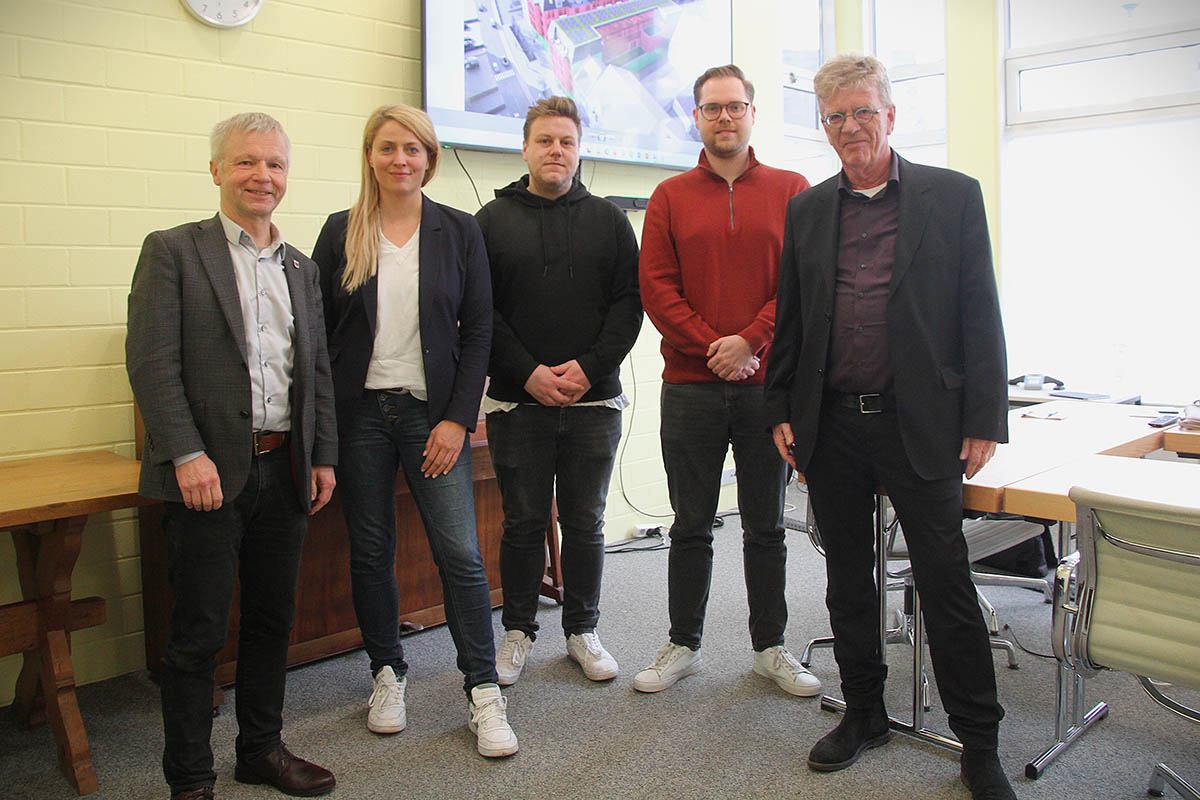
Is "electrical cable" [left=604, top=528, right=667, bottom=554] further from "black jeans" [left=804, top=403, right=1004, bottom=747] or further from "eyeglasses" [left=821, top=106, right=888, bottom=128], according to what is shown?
"eyeglasses" [left=821, top=106, right=888, bottom=128]

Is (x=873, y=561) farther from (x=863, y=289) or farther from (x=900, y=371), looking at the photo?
(x=863, y=289)

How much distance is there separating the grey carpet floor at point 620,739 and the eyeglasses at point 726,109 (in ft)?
5.47

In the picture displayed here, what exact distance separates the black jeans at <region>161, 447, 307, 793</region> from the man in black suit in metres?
1.25

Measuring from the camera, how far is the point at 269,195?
200 cm

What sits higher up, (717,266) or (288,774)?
(717,266)

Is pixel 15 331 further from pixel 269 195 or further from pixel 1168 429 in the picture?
pixel 1168 429

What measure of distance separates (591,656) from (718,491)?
682mm

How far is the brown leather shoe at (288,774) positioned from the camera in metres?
2.16

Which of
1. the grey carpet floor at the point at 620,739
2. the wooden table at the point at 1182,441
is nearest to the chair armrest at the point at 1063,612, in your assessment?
the grey carpet floor at the point at 620,739

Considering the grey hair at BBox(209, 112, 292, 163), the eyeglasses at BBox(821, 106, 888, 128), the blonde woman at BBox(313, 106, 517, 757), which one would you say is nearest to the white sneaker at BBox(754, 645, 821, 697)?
the blonde woman at BBox(313, 106, 517, 757)

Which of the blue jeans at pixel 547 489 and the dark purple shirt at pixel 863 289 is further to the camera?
the blue jeans at pixel 547 489

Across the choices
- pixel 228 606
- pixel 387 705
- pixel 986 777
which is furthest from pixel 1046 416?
pixel 228 606

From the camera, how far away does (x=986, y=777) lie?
6.65 feet

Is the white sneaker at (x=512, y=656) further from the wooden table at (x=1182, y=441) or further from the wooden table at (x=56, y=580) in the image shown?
the wooden table at (x=1182, y=441)
